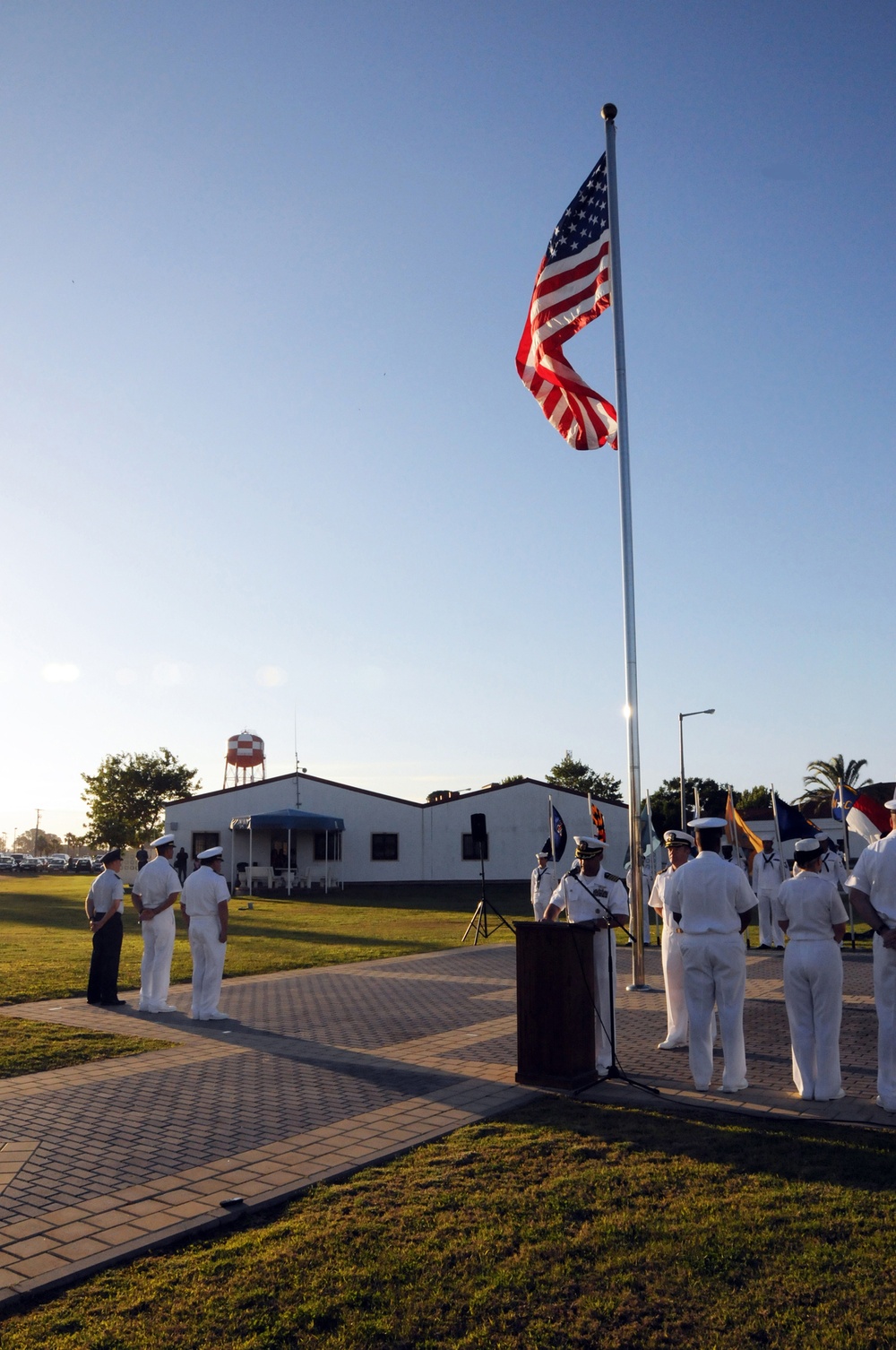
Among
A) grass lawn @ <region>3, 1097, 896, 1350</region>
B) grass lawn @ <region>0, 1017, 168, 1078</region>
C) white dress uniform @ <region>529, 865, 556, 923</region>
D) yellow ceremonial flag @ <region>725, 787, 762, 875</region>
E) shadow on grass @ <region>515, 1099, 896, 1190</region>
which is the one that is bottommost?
grass lawn @ <region>0, 1017, 168, 1078</region>

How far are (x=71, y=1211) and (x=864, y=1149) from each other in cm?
450

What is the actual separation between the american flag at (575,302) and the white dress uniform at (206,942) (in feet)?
24.3

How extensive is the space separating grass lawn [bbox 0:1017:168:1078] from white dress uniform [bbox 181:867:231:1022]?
1.23 metres

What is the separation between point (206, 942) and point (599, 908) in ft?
16.1

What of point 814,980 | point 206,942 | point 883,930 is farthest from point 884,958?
point 206,942

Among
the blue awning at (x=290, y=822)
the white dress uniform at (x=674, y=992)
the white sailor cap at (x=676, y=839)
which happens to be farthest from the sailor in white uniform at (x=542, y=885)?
the blue awning at (x=290, y=822)

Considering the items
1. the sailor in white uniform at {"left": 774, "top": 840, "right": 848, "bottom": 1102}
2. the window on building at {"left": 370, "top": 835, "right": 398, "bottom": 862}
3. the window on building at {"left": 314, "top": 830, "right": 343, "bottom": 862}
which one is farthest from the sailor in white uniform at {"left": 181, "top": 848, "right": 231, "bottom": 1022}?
the window on building at {"left": 370, "top": 835, "right": 398, "bottom": 862}

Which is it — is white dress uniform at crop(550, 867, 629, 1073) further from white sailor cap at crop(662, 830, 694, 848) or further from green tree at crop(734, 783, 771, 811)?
green tree at crop(734, 783, 771, 811)

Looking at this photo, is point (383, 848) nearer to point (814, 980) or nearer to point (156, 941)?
point (156, 941)

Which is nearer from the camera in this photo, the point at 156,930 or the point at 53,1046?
the point at 53,1046

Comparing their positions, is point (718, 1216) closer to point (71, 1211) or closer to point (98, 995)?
point (71, 1211)

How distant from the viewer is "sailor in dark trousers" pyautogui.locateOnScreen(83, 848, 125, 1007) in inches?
495

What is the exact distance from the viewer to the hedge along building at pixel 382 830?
159 ft

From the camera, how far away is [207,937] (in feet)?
38.3
